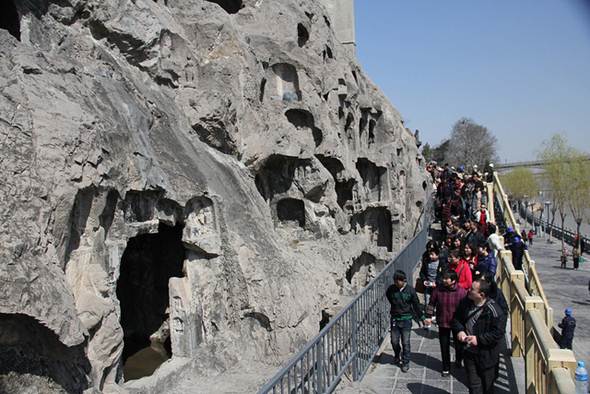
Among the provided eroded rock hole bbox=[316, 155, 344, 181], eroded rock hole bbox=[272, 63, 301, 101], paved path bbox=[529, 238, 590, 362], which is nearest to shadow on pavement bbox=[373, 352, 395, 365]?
paved path bbox=[529, 238, 590, 362]

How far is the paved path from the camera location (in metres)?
13.9

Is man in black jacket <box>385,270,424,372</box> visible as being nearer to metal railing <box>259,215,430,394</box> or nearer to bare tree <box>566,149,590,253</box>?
metal railing <box>259,215,430,394</box>

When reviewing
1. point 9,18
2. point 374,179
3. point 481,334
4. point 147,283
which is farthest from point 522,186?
point 9,18

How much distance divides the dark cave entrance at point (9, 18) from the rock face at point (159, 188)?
1.0 inches

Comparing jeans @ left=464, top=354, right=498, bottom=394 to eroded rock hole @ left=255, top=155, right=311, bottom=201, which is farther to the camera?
eroded rock hole @ left=255, top=155, right=311, bottom=201

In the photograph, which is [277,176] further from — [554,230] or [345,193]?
[554,230]

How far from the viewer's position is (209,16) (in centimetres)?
1035

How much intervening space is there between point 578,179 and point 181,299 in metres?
36.7

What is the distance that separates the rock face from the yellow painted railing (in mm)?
3028

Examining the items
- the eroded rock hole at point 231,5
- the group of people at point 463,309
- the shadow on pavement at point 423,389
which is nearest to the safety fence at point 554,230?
the eroded rock hole at point 231,5

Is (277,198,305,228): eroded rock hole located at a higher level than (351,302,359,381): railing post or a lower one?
higher

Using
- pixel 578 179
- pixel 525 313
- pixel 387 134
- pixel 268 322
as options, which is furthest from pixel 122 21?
pixel 578 179

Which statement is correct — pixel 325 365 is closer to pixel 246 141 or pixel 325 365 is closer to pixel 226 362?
pixel 226 362

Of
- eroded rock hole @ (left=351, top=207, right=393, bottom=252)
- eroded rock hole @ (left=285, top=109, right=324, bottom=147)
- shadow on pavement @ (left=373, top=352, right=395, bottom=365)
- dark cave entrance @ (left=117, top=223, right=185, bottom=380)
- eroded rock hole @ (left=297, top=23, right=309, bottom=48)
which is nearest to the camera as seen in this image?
shadow on pavement @ (left=373, top=352, right=395, bottom=365)
